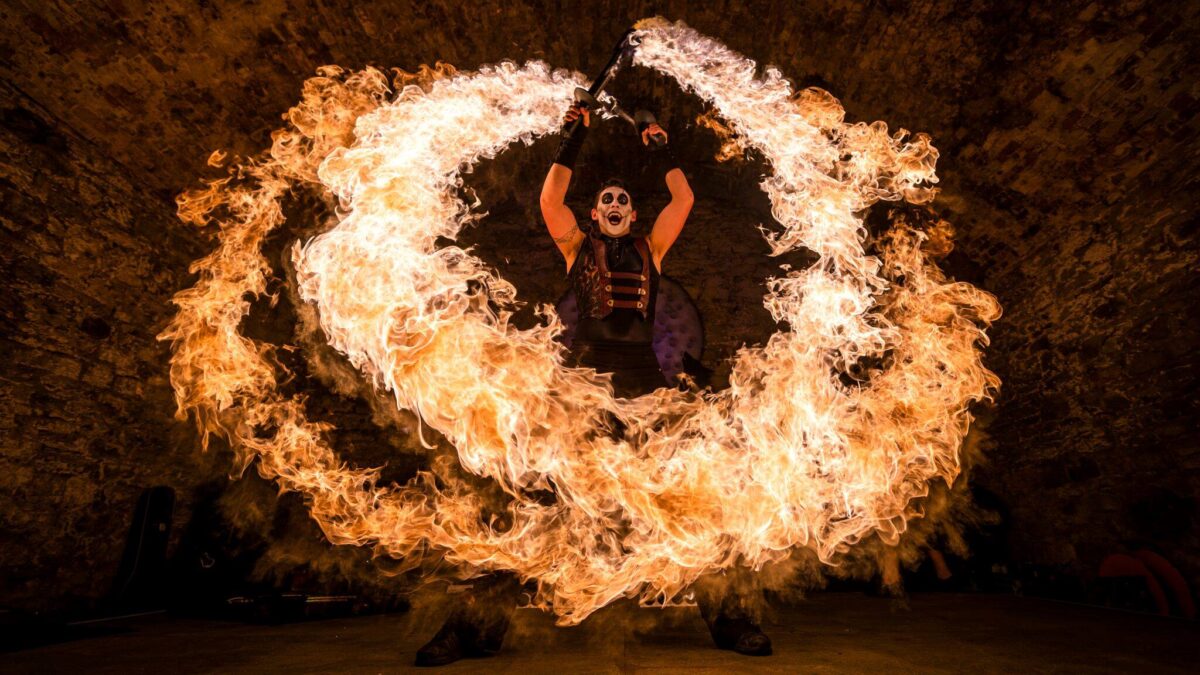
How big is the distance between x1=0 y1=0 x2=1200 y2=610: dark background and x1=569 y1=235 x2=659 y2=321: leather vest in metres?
2.65

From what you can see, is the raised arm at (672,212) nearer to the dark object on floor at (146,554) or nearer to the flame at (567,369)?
the flame at (567,369)

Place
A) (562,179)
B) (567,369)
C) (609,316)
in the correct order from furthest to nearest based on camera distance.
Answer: (562,179) < (609,316) < (567,369)

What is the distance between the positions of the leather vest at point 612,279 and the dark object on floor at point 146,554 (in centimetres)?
408

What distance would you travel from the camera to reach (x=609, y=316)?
12.1ft

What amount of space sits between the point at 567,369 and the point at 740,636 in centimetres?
172

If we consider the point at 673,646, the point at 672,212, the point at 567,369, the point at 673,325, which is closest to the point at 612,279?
the point at 672,212

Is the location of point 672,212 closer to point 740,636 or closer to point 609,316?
point 609,316

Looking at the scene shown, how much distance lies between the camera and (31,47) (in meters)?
3.79

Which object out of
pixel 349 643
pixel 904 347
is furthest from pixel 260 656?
pixel 904 347

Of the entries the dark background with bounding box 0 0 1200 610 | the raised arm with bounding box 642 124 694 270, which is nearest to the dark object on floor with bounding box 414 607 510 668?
the raised arm with bounding box 642 124 694 270

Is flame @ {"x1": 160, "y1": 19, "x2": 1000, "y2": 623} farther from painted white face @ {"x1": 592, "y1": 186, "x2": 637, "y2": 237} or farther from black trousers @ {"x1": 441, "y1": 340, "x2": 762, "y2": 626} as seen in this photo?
painted white face @ {"x1": 592, "y1": 186, "x2": 637, "y2": 237}

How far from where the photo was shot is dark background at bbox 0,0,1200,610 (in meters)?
3.84

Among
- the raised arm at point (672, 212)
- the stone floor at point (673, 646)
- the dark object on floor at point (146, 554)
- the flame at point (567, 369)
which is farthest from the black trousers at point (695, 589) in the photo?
the dark object on floor at point (146, 554)

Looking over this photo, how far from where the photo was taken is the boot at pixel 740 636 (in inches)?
108
